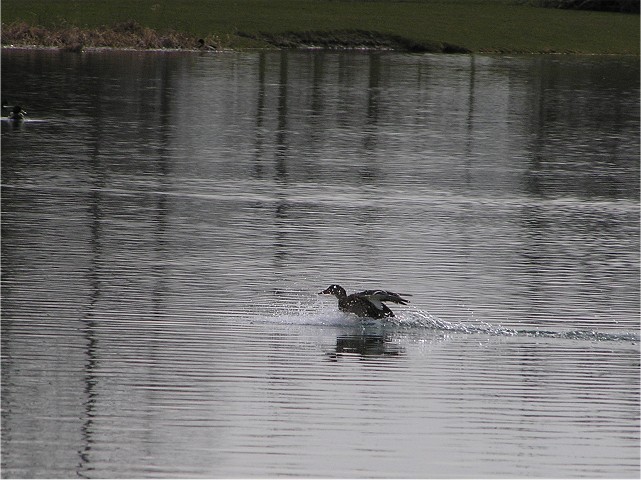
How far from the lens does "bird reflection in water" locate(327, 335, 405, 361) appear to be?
1669cm

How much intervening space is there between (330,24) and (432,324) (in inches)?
2655

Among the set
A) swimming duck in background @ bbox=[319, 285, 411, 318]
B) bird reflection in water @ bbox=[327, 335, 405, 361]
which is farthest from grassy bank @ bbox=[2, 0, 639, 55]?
bird reflection in water @ bbox=[327, 335, 405, 361]

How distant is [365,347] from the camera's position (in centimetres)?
1706

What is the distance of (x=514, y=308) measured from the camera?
19438 mm

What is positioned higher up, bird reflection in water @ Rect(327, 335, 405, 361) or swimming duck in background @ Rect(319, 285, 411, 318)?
swimming duck in background @ Rect(319, 285, 411, 318)

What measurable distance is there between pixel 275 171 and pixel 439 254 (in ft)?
35.8

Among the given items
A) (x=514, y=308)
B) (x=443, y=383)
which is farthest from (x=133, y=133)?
(x=443, y=383)

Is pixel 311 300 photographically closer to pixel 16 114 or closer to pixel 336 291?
pixel 336 291

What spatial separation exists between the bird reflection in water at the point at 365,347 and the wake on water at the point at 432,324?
22.6 inches

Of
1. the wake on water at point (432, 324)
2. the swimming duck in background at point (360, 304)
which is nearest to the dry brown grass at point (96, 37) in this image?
the wake on water at point (432, 324)

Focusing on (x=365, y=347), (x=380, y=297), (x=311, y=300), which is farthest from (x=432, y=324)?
(x=311, y=300)

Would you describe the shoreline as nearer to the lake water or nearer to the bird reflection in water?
the lake water

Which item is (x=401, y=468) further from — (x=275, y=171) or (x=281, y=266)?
(x=275, y=171)

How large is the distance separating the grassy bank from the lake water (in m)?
35.4
